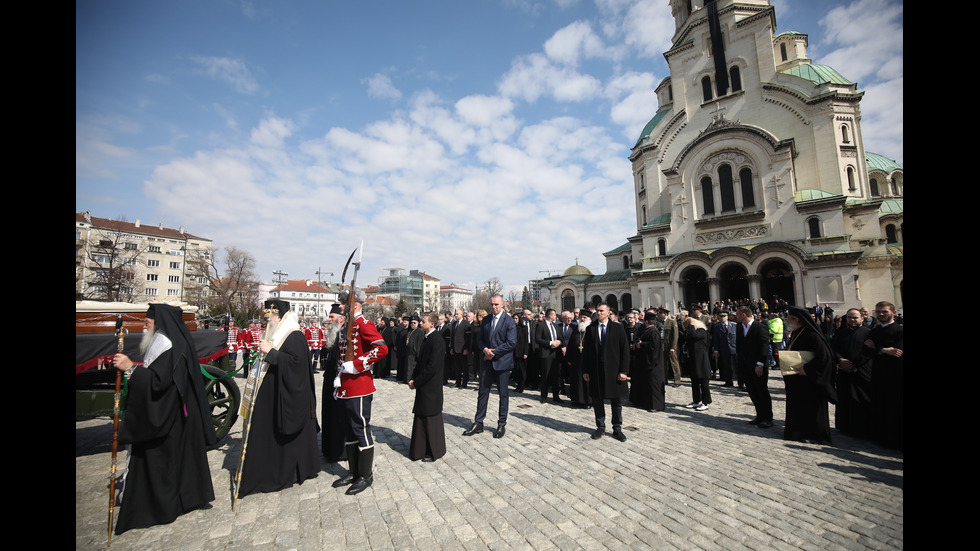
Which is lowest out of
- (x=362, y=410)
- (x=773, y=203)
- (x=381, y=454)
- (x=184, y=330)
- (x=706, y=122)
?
(x=381, y=454)

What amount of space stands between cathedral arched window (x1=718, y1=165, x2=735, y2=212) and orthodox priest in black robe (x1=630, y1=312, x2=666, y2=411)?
27.6 meters

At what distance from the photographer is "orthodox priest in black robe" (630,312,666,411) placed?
24.9 ft

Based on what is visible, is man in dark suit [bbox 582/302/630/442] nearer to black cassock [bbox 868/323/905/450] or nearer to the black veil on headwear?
black cassock [bbox 868/323/905/450]

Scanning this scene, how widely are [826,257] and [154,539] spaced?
3342 centimetres

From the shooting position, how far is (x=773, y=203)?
27719 mm

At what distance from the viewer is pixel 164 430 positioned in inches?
136

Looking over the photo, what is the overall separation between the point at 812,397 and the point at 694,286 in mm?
28939

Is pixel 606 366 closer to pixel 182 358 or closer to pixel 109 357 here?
pixel 182 358

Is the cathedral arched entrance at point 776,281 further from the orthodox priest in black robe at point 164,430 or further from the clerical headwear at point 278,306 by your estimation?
the orthodox priest in black robe at point 164,430

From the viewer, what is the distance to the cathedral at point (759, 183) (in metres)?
26.1

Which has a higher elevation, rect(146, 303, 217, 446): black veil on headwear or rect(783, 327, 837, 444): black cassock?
rect(146, 303, 217, 446): black veil on headwear

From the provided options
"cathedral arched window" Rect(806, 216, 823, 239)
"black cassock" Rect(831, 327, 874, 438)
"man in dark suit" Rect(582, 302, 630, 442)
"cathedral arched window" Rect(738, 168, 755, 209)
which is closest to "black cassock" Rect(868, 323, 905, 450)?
"black cassock" Rect(831, 327, 874, 438)
